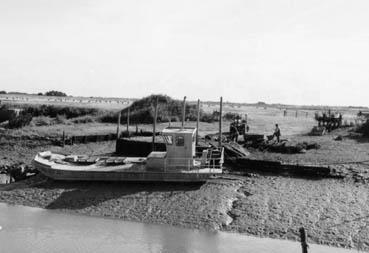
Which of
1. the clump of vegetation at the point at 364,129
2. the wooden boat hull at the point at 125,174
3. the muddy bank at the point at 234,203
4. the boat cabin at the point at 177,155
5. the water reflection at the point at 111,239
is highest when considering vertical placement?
the clump of vegetation at the point at 364,129

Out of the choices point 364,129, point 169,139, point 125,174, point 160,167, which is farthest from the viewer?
point 364,129

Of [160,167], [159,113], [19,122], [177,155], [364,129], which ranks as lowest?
[160,167]

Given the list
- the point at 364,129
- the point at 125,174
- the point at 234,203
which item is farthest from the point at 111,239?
the point at 364,129

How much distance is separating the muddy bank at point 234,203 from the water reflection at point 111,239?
2.18 ft

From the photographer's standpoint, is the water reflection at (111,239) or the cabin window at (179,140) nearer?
the water reflection at (111,239)

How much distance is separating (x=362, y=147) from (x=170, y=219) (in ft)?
65.4

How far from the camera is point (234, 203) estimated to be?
2223cm

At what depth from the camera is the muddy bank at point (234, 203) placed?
1930 cm

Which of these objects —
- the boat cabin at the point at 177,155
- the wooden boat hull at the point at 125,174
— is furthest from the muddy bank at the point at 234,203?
the boat cabin at the point at 177,155

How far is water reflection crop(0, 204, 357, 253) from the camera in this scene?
1791 centimetres

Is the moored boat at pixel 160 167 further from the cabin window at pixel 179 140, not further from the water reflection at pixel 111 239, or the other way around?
the water reflection at pixel 111 239

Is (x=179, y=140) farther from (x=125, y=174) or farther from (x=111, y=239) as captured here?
(x=111, y=239)

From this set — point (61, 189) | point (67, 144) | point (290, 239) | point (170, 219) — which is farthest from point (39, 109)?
point (290, 239)

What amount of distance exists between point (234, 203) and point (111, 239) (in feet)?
21.3
